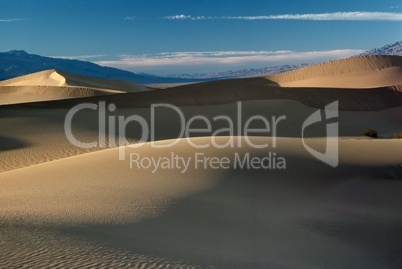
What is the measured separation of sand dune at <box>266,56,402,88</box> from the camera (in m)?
76.8

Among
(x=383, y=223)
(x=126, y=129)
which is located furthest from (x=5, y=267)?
(x=126, y=129)

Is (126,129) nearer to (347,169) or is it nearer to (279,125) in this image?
(279,125)

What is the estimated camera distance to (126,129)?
26.8m

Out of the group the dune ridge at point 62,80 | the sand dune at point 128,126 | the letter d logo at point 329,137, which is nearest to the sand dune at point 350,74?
the dune ridge at point 62,80

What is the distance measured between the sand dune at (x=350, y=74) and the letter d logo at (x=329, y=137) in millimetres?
38246

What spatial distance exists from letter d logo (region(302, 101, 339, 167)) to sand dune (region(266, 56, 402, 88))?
38.2 metres

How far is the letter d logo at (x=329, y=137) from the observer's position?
16.2 metres

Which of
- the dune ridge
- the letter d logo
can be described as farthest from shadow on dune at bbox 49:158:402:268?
the dune ridge

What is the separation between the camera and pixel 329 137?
28047mm

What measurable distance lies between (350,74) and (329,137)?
192 ft

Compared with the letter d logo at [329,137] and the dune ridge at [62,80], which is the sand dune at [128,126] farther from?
the dune ridge at [62,80]

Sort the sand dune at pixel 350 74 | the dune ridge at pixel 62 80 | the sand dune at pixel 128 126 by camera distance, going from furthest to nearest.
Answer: the dune ridge at pixel 62 80
the sand dune at pixel 350 74
the sand dune at pixel 128 126

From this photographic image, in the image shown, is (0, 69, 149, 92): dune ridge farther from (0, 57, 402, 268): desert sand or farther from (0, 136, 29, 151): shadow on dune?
(0, 57, 402, 268): desert sand

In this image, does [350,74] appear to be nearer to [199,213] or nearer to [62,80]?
[62,80]
